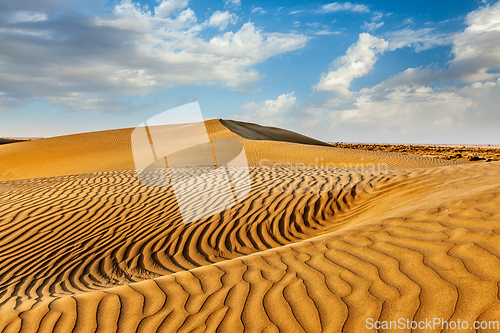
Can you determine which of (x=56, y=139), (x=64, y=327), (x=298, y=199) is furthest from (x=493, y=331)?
(x=56, y=139)

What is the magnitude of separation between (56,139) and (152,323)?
1167 inches

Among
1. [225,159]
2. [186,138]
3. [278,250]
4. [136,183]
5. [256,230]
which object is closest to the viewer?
[278,250]

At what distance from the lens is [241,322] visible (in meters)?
2.34

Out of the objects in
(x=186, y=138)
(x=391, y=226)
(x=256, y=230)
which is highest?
(x=186, y=138)

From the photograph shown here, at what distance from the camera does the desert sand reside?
7.73ft

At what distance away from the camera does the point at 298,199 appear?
646cm

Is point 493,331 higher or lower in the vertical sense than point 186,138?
lower

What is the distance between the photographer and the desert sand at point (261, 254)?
7.73 feet

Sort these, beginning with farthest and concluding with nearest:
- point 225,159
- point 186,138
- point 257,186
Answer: point 186,138, point 225,159, point 257,186

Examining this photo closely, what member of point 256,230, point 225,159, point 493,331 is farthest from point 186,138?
point 493,331

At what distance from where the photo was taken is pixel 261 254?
3.54m

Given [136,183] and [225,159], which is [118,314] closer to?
[136,183]

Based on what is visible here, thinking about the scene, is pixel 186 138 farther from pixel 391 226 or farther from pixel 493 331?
pixel 493 331

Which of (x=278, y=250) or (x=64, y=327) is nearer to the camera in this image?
(x=64, y=327)
